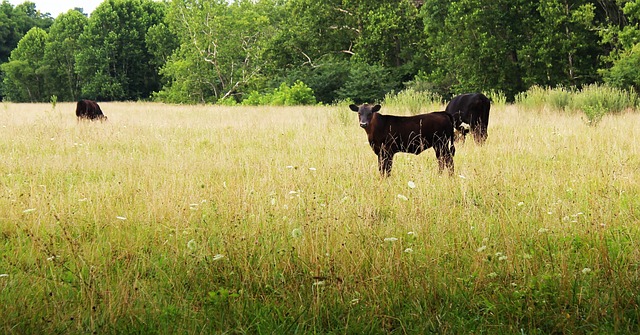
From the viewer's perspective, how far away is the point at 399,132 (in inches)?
348

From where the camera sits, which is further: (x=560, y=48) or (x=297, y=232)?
(x=560, y=48)

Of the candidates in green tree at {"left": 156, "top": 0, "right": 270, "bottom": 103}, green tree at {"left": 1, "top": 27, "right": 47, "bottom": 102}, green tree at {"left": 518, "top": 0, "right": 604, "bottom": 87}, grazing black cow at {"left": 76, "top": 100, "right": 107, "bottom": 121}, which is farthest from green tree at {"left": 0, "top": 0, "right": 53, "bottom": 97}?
green tree at {"left": 518, "top": 0, "right": 604, "bottom": 87}

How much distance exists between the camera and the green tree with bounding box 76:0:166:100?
62.2 metres

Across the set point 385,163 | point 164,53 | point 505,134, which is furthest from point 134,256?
point 164,53

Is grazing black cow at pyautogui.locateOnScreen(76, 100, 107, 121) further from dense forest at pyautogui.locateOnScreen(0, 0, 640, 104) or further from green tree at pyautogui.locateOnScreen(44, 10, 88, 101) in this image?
green tree at pyautogui.locateOnScreen(44, 10, 88, 101)

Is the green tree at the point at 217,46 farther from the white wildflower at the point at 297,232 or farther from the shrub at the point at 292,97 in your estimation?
the white wildflower at the point at 297,232

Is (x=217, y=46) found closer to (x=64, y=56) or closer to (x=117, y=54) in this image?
(x=117, y=54)

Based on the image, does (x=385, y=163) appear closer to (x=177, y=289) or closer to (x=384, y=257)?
(x=384, y=257)

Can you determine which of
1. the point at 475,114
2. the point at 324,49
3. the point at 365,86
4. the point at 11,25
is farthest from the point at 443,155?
the point at 11,25

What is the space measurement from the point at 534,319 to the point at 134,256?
3263 mm

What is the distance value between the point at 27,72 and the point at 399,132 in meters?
68.0

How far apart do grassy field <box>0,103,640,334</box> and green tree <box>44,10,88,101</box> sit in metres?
63.3

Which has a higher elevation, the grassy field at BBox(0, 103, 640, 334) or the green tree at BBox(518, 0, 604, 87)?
the green tree at BBox(518, 0, 604, 87)

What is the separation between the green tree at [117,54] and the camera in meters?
62.2
